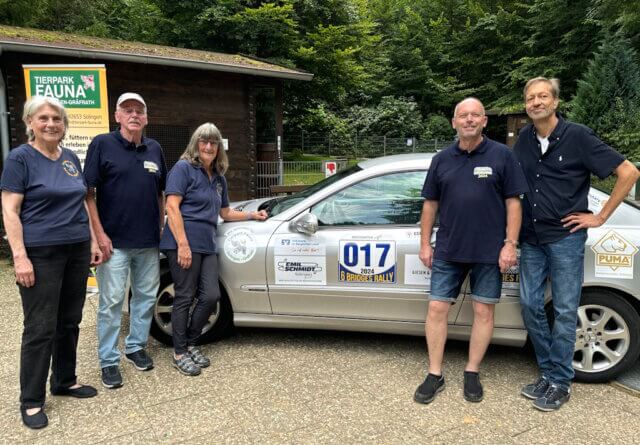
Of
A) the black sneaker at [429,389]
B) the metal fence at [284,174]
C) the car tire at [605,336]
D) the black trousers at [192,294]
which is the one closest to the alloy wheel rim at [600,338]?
the car tire at [605,336]

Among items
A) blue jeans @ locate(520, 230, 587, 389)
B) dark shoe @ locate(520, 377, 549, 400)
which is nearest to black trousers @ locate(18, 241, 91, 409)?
blue jeans @ locate(520, 230, 587, 389)

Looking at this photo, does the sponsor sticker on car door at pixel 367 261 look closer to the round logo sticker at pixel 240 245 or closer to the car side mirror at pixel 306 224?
the car side mirror at pixel 306 224

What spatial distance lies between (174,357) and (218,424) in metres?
0.87

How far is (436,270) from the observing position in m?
3.20

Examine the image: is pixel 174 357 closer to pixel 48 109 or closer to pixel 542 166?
pixel 48 109

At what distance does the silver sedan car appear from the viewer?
3299 mm

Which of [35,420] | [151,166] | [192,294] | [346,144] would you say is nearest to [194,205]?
[151,166]

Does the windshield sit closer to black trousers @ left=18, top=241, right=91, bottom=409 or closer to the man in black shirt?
the man in black shirt

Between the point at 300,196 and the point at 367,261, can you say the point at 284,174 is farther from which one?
the point at 367,261

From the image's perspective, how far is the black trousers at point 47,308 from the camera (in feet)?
8.96

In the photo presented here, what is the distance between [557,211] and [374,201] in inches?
50.3

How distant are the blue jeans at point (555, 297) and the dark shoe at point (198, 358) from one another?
2.29 metres

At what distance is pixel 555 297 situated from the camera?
3.08 metres

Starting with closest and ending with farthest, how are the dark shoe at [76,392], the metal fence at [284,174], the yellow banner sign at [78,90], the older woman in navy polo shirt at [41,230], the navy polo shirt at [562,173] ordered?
the older woman in navy polo shirt at [41,230] → the navy polo shirt at [562,173] → the dark shoe at [76,392] → the yellow banner sign at [78,90] → the metal fence at [284,174]
